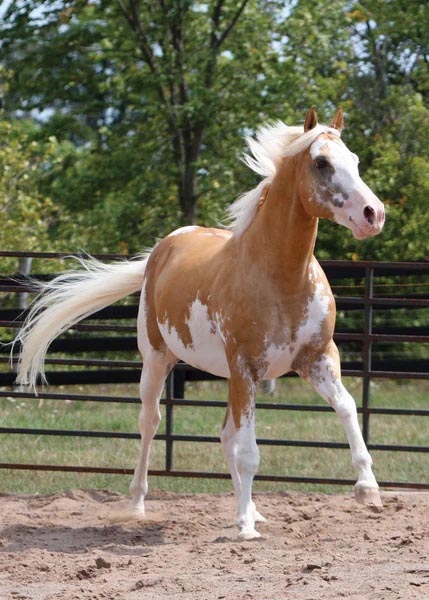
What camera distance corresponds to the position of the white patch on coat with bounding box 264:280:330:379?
492cm

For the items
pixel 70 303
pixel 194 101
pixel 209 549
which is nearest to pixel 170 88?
pixel 194 101

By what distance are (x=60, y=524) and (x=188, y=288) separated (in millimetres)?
→ 1549

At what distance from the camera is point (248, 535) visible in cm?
489

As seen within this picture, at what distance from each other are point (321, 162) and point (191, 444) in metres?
4.60

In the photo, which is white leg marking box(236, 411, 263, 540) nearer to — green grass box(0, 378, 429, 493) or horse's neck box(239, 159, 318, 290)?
horse's neck box(239, 159, 318, 290)

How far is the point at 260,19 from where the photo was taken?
14.8 metres

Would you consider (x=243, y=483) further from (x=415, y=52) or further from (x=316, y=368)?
(x=415, y=52)

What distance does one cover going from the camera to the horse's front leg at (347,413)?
470cm

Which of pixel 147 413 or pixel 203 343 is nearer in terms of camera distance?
pixel 203 343

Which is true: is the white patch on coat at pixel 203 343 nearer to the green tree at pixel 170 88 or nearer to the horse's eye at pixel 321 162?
the horse's eye at pixel 321 162

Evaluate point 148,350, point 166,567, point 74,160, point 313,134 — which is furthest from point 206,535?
point 74,160

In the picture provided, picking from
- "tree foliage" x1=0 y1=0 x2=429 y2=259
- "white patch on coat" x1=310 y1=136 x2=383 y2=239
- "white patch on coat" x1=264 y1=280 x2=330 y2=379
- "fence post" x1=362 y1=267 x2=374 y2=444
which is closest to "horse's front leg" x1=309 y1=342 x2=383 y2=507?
"white patch on coat" x1=264 y1=280 x2=330 y2=379

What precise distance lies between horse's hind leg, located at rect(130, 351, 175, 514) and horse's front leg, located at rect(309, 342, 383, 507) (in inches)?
50.9

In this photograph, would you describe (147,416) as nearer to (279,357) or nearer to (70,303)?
(70,303)
